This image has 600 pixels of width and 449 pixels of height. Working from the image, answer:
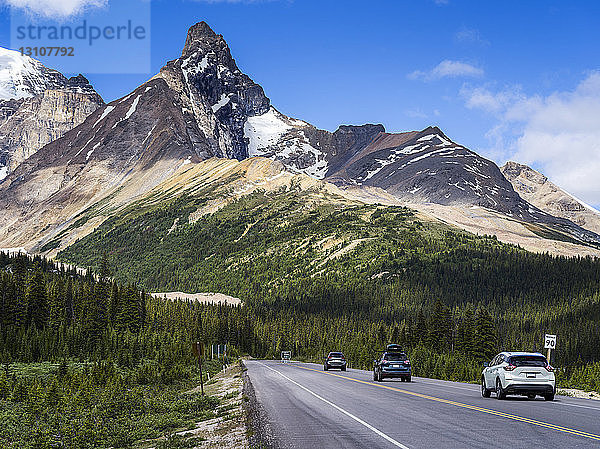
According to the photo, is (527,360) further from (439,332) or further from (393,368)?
(439,332)

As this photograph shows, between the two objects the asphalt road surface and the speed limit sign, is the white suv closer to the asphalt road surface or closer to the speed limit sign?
the asphalt road surface

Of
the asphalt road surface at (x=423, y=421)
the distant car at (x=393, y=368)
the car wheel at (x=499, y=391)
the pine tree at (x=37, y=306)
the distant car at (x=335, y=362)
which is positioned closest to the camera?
the asphalt road surface at (x=423, y=421)

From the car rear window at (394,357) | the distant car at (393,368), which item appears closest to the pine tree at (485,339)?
the car rear window at (394,357)

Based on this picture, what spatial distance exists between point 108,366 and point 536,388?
54.0 meters

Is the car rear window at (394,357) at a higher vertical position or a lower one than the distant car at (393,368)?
higher

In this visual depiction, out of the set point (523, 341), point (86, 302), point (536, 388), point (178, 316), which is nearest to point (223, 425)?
point (536, 388)

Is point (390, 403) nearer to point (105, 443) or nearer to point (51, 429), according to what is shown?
point (105, 443)

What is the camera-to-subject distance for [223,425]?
2309 centimetres

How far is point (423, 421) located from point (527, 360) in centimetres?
987

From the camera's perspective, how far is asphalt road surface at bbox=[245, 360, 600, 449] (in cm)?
1619

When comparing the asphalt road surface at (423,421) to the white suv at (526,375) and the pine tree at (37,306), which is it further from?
the pine tree at (37,306)

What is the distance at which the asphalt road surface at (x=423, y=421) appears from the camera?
16188 millimetres

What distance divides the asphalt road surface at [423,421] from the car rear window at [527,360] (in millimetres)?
1688

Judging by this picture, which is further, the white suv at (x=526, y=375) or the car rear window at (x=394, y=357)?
the car rear window at (x=394, y=357)
